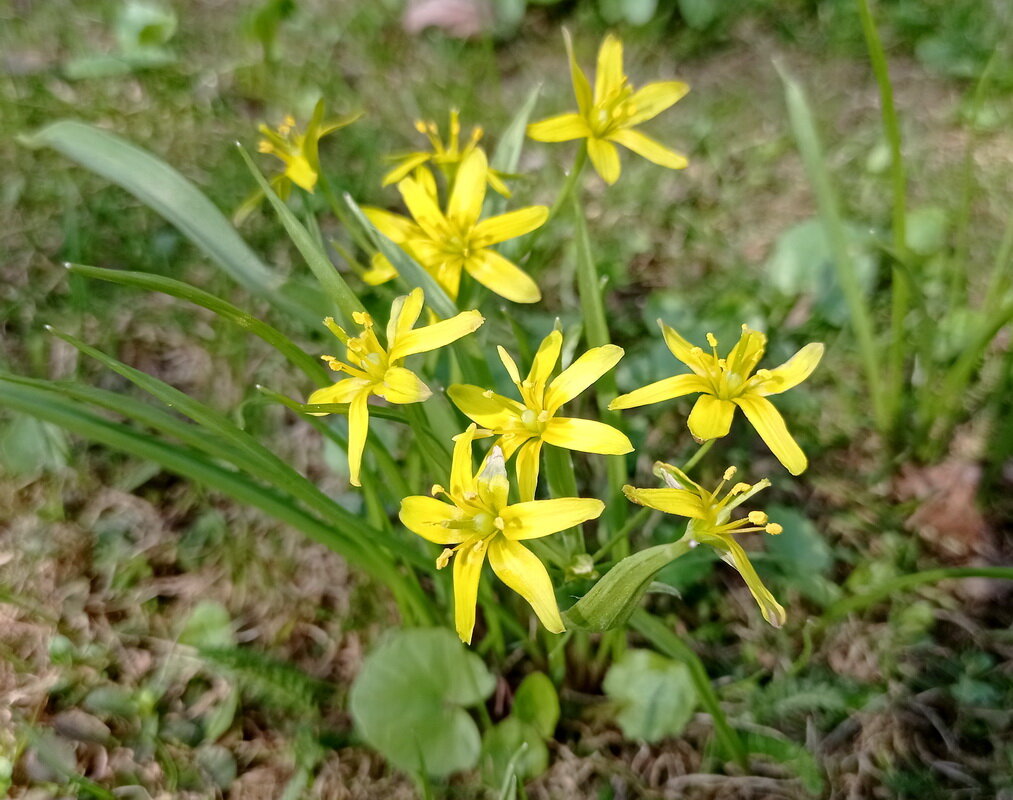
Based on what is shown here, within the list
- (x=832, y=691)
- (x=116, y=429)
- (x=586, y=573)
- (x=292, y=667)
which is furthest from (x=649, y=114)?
(x=292, y=667)

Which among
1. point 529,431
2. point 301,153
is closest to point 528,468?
point 529,431

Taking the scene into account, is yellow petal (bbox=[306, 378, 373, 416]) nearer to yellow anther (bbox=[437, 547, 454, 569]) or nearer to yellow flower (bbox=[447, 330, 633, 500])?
yellow flower (bbox=[447, 330, 633, 500])

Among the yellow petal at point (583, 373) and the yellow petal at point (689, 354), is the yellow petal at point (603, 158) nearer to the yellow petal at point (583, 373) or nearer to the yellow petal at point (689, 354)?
the yellow petal at point (689, 354)

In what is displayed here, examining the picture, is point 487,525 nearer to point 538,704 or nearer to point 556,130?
point 538,704

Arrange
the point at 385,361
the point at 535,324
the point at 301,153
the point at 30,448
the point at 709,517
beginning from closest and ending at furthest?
the point at 709,517, the point at 385,361, the point at 301,153, the point at 30,448, the point at 535,324

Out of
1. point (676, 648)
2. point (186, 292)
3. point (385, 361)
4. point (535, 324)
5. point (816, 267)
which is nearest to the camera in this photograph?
point (186, 292)

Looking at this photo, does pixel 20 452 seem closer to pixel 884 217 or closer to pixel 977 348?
pixel 977 348

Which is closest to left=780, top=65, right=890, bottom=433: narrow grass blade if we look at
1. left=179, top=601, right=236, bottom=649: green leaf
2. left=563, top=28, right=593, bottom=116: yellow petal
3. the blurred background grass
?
the blurred background grass
